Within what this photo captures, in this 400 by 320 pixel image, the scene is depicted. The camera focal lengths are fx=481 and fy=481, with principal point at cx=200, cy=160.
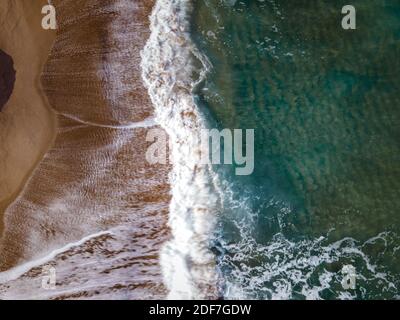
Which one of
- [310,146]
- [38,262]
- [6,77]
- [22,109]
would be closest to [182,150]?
[310,146]

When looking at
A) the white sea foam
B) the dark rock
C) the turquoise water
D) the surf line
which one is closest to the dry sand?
the dark rock

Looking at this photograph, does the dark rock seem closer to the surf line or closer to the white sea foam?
the white sea foam

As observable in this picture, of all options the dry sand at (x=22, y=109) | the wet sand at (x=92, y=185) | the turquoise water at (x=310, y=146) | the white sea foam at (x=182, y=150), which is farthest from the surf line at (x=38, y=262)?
the turquoise water at (x=310, y=146)

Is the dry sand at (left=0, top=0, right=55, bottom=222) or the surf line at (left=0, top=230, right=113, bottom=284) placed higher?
the dry sand at (left=0, top=0, right=55, bottom=222)

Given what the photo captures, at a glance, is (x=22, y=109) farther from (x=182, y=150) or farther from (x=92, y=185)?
(x=182, y=150)

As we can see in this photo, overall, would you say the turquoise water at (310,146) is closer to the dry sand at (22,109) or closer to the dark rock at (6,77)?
the dry sand at (22,109)
